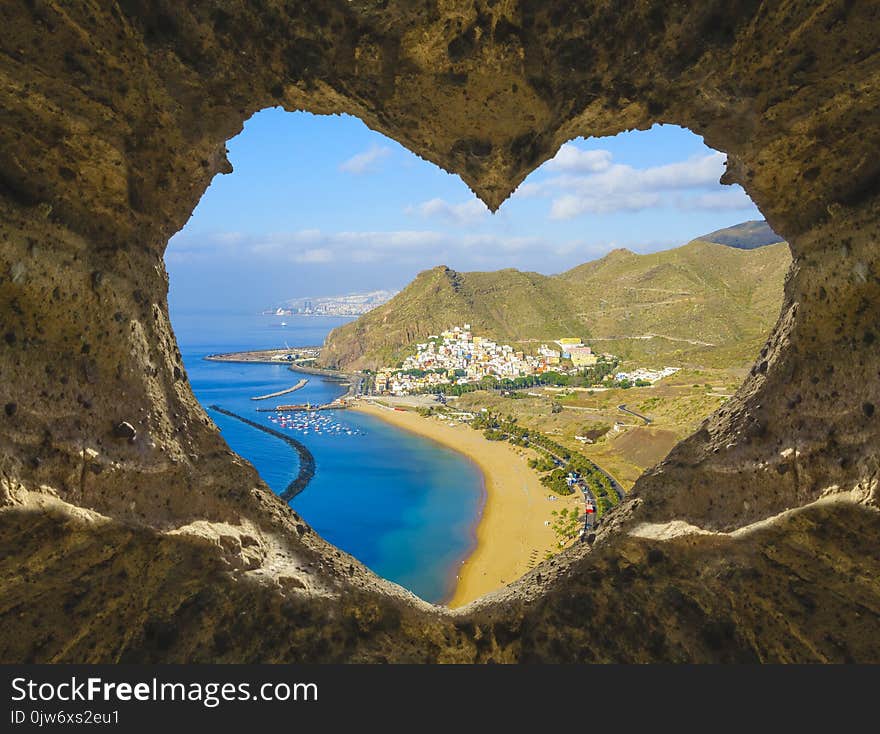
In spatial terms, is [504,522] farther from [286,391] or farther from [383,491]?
[286,391]

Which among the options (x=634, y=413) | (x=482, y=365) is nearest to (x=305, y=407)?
(x=482, y=365)

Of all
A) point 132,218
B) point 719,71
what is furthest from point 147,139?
point 719,71

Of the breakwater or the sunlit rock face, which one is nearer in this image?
the sunlit rock face

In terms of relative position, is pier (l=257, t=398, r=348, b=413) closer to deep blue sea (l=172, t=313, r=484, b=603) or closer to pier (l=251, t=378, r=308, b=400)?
deep blue sea (l=172, t=313, r=484, b=603)

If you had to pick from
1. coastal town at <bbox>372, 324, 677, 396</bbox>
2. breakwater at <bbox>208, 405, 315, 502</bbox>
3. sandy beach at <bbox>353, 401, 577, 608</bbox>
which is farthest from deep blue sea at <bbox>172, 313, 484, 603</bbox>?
coastal town at <bbox>372, 324, 677, 396</bbox>

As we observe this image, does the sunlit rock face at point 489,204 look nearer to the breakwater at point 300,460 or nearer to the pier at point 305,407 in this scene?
the breakwater at point 300,460
